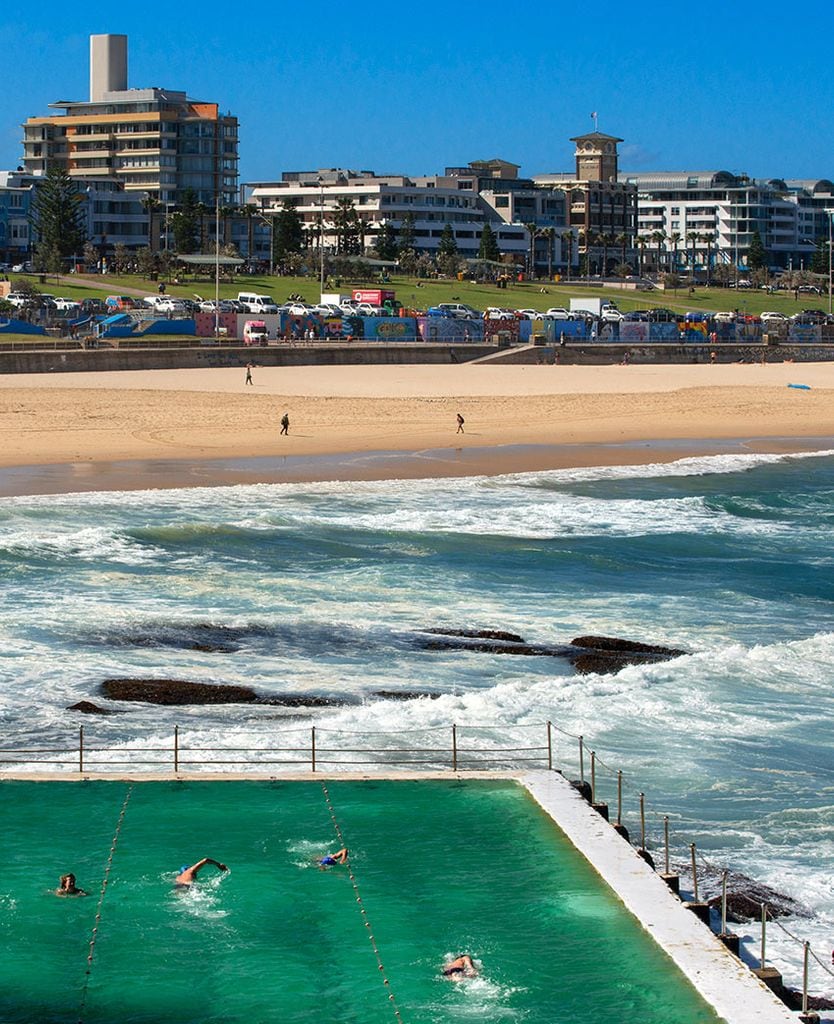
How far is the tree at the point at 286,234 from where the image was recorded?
12425cm

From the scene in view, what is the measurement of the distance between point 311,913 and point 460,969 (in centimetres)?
167

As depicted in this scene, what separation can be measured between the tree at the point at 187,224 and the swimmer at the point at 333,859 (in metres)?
→ 105

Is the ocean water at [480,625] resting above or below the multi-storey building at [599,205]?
below

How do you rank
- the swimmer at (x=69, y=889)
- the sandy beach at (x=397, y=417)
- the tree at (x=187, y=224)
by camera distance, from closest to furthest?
1. the swimmer at (x=69, y=889)
2. the sandy beach at (x=397, y=417)
3. the tree at (x=187, y=224)

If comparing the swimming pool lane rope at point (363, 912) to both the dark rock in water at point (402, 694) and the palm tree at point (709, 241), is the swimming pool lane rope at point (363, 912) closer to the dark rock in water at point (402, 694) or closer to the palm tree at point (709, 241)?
the dark rock in water at point (402, 694)

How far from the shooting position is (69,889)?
13.5 metres

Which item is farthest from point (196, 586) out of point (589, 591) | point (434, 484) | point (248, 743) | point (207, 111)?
point (207, 111)

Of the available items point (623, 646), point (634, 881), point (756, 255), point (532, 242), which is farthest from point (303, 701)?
point (756, 255)

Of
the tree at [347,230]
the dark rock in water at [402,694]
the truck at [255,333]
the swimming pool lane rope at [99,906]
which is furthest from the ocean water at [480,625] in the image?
the tree at [347,230]

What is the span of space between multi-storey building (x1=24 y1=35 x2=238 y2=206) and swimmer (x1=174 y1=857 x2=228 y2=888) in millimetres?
122625

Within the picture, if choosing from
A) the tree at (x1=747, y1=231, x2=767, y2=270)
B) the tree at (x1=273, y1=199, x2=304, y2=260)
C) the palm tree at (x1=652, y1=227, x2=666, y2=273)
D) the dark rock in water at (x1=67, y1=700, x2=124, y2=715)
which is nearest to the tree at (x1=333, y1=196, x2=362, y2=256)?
the tree at (x1=273, y1=199, x2=304, y2=260)

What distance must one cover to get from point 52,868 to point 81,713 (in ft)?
19.3

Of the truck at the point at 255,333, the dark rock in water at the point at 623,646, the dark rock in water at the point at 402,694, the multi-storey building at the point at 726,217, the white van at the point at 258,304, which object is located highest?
the multi-storey building at the point at 726,217

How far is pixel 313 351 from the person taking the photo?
74500 millimetres
